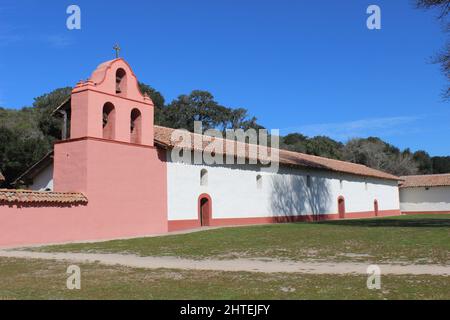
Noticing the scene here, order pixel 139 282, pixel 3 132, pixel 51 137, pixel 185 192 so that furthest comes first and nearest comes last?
pixel 51 137 → pixel 3 132 → pixel 185 192 → pixel 139 282

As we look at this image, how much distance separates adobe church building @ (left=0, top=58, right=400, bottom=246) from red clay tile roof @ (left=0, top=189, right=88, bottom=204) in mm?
40

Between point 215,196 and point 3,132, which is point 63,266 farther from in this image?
point 3,132

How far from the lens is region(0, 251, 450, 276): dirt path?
9.48m

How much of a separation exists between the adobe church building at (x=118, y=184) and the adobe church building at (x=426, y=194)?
2645 cm

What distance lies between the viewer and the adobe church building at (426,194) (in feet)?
161

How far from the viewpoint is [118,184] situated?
22234 mm

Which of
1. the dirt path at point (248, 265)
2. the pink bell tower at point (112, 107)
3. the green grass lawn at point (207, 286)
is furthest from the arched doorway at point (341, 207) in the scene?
the green grass lawn at point (207, 286)

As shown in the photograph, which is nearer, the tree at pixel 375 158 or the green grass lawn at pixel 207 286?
the green grass lawn at pixel 207 286

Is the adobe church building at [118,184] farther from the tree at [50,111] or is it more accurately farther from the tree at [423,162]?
the tree at [423,162]

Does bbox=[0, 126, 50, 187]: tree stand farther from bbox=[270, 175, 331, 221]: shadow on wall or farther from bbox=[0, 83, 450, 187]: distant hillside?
bbox=[270, 175, 331, 221]: shadow on wall

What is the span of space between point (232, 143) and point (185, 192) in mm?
7741

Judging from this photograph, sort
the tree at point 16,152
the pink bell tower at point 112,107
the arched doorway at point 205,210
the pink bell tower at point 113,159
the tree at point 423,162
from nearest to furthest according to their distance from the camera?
1. the pink bell tower at point 113,159
2. the pink bell tower at point 112,107
3. the arched doorway at point 205,210
4. the tree at point 16,152
5. the tree at point 423,162
